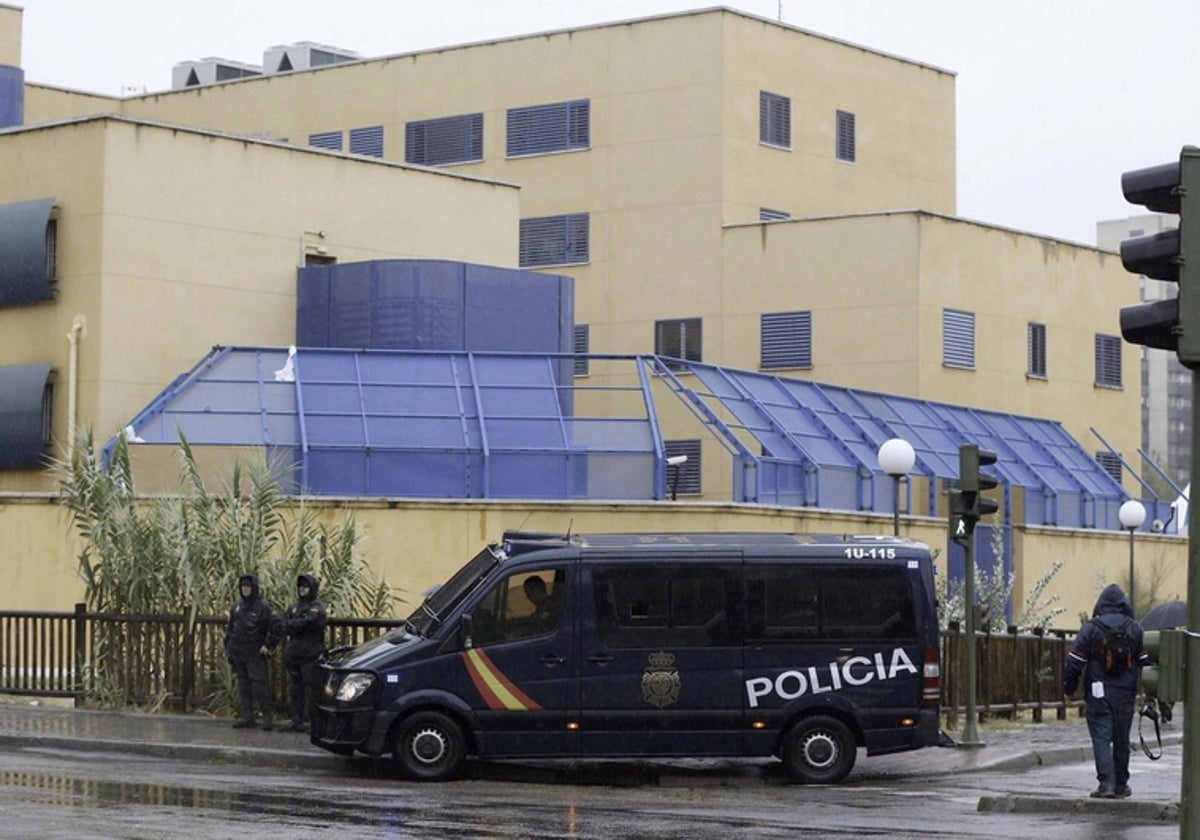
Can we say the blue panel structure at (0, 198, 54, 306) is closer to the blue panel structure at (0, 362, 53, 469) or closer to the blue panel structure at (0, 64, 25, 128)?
the blue panel structure at (0, 362, 53, 469)

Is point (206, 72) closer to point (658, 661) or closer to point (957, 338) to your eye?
point (957, 338)

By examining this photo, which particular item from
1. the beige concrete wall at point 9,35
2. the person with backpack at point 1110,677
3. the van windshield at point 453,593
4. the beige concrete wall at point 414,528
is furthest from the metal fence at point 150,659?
the beige concrete wall at point 9,35

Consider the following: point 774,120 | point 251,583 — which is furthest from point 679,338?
point 251,583

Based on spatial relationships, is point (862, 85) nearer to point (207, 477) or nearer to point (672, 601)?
point (207, 477)

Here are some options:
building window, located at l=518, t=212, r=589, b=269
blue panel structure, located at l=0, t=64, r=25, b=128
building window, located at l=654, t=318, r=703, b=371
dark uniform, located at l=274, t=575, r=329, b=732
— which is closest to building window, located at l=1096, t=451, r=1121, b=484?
building window, located at l=654, t=318, r=703, b=371

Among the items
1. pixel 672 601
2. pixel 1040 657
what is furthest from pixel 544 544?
pixel 1040 657

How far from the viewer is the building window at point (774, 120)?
56125 millimetres

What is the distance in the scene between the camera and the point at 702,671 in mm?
19250

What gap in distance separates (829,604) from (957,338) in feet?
114

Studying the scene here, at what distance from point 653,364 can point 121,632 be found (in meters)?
16.3

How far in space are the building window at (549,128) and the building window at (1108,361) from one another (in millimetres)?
15234

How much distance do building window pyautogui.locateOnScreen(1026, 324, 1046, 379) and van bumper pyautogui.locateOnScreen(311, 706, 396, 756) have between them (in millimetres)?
39181

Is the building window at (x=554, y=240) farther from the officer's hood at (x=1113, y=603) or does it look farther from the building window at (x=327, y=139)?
the officer's hood at (x=1113, y=603)

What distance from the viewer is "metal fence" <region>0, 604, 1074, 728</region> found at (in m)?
24.2
